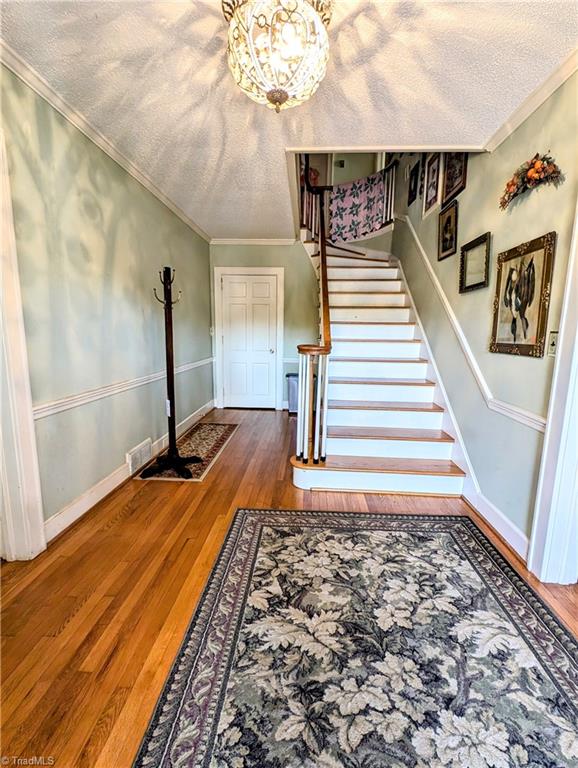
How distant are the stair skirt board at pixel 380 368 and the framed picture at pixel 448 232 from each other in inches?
38.7

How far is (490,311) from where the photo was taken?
2137 millimetres

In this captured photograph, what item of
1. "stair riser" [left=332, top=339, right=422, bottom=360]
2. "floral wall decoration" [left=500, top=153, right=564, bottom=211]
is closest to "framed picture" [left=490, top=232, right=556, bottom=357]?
"floral wall decoration" [left=500, top=153, right=564, bottom=211]

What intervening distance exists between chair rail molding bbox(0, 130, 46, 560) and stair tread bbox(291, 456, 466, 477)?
1.60 meters

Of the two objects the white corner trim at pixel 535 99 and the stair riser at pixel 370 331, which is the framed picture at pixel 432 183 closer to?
the white corner trim at pixel 535 99

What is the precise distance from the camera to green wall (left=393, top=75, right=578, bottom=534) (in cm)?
158

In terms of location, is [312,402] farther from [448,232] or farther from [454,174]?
[454,174]

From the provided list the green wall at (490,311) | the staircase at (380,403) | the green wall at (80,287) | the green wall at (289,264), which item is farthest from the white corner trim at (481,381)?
the green wall at (80,287)

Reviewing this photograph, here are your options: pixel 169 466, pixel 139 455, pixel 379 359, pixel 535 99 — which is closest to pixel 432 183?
pixel 535 99

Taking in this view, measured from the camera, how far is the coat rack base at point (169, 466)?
2.71m

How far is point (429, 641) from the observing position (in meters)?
1.31

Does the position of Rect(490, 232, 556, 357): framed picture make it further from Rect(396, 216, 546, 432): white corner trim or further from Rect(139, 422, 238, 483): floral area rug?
Rect(139, 422, 238, 483): floral area rug

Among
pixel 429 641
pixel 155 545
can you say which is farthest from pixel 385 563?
pixel 155 545

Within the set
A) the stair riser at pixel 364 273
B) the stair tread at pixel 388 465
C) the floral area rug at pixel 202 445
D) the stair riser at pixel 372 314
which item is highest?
the stair riser at pixel 364 273

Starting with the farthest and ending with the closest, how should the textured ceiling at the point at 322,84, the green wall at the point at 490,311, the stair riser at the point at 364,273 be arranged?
the stair riser at the point at 364,273 < the green wall at the point at 490,311 < the textured ceiling at the point at 322,84
